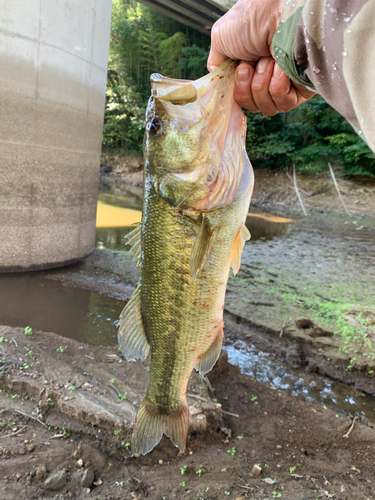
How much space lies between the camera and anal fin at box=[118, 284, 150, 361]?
2.11 metres

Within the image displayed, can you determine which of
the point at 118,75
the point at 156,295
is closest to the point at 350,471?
the point at 156,295

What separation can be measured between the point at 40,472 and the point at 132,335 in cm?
150

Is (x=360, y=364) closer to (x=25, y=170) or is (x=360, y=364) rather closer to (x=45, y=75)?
(x=25, y=170)

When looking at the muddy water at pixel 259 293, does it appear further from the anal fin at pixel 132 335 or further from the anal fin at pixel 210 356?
the anal fin at pixel 132 335

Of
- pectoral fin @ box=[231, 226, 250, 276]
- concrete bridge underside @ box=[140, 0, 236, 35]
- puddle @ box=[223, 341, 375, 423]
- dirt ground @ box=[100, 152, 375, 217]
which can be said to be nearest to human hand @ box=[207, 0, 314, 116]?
pectoral fin @ box=[231, 226, 250, 276]

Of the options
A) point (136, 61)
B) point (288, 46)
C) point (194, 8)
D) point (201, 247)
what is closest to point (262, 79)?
point (288, 46)

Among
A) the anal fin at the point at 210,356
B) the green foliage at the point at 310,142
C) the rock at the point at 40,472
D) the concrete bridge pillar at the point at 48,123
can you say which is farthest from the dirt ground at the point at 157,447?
the green foliage at the point at 310,142

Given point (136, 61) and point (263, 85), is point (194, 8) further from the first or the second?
point (263, 85)

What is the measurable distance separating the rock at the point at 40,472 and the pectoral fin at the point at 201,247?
6.83ft

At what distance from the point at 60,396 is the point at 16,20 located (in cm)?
569

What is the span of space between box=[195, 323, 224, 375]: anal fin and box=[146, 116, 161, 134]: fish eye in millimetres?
1087

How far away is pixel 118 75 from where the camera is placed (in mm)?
29453

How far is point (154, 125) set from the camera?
1.75m

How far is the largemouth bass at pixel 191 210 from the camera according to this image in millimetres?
1709
